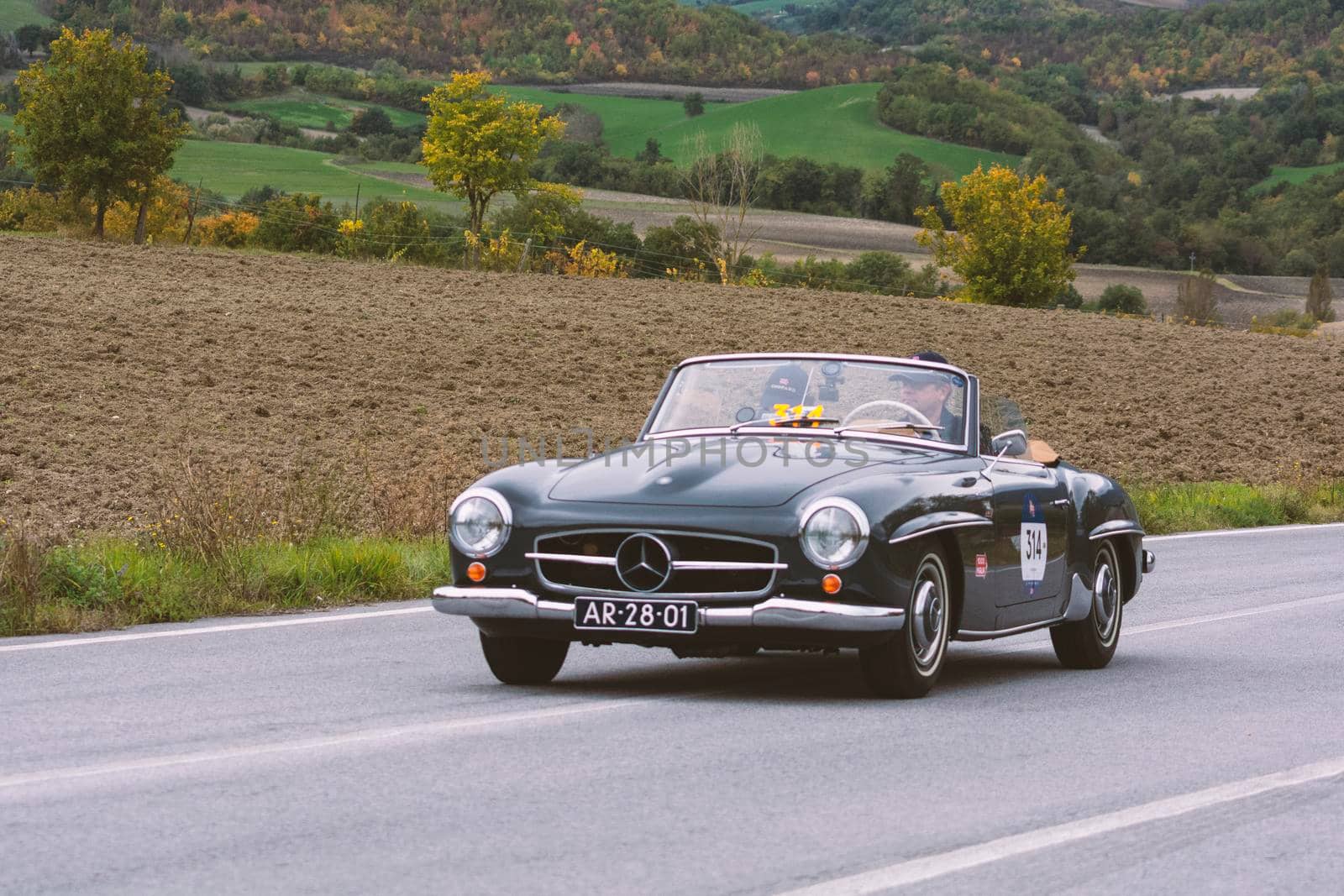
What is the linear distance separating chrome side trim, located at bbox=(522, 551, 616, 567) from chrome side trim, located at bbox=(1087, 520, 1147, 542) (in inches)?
122

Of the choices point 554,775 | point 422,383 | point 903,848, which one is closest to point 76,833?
point 554,775

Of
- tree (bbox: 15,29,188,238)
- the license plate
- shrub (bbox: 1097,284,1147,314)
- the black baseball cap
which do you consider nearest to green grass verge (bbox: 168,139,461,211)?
shrub (bbox: 1097,284,1147,314)

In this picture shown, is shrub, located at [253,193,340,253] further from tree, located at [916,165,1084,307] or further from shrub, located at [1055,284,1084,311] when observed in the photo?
shrub, located at [1055,284,1084,311]

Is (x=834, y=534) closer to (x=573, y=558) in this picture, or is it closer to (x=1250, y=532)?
(x=573, y=558)

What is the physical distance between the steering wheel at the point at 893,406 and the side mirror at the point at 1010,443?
39cm

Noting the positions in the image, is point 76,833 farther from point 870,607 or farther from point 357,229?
point 357,229

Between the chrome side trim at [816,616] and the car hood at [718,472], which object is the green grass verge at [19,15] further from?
the chrome side trim at [816,616]

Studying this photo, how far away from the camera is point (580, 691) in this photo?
8977 millimetres

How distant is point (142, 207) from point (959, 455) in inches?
1935

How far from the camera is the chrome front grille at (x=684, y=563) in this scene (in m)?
8.21

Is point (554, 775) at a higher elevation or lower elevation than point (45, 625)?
higher

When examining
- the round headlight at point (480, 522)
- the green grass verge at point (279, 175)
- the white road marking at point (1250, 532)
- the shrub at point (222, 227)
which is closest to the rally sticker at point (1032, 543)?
the round headlight at point (480, 522)

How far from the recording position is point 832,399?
32.2 feet

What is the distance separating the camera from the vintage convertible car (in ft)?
26.8
